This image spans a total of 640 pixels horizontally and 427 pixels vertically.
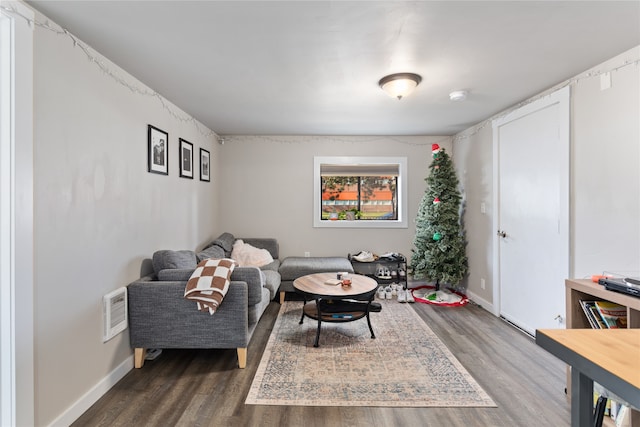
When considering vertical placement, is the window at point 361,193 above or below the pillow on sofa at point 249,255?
above

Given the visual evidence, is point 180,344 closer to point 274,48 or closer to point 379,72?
point 274,48

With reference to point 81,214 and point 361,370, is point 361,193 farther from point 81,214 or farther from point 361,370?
point 81,214

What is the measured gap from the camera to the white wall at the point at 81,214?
1780mm

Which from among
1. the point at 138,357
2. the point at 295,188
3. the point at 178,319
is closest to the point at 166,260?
the point at 178,319

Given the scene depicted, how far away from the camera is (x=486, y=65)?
2.52 meters

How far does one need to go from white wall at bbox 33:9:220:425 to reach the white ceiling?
0.95 ft

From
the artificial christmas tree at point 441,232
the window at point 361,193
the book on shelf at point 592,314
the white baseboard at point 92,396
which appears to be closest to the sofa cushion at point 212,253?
the white baseboard at point 92,396

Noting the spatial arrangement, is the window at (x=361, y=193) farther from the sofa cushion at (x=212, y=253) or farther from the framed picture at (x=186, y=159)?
the framed picture at (x=186, y=159)

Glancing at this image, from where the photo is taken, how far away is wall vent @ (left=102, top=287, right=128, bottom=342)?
227 centimetres

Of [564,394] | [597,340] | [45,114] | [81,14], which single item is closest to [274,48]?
[81,14]

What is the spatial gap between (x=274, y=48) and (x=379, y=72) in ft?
3.00

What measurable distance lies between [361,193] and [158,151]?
322 centimetres

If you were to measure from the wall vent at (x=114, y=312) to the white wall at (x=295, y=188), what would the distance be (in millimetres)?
2764

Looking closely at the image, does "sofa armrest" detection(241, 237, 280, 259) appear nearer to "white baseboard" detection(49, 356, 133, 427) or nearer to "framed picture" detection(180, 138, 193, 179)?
"framed picture" detection(180, 138, 193, 179)
